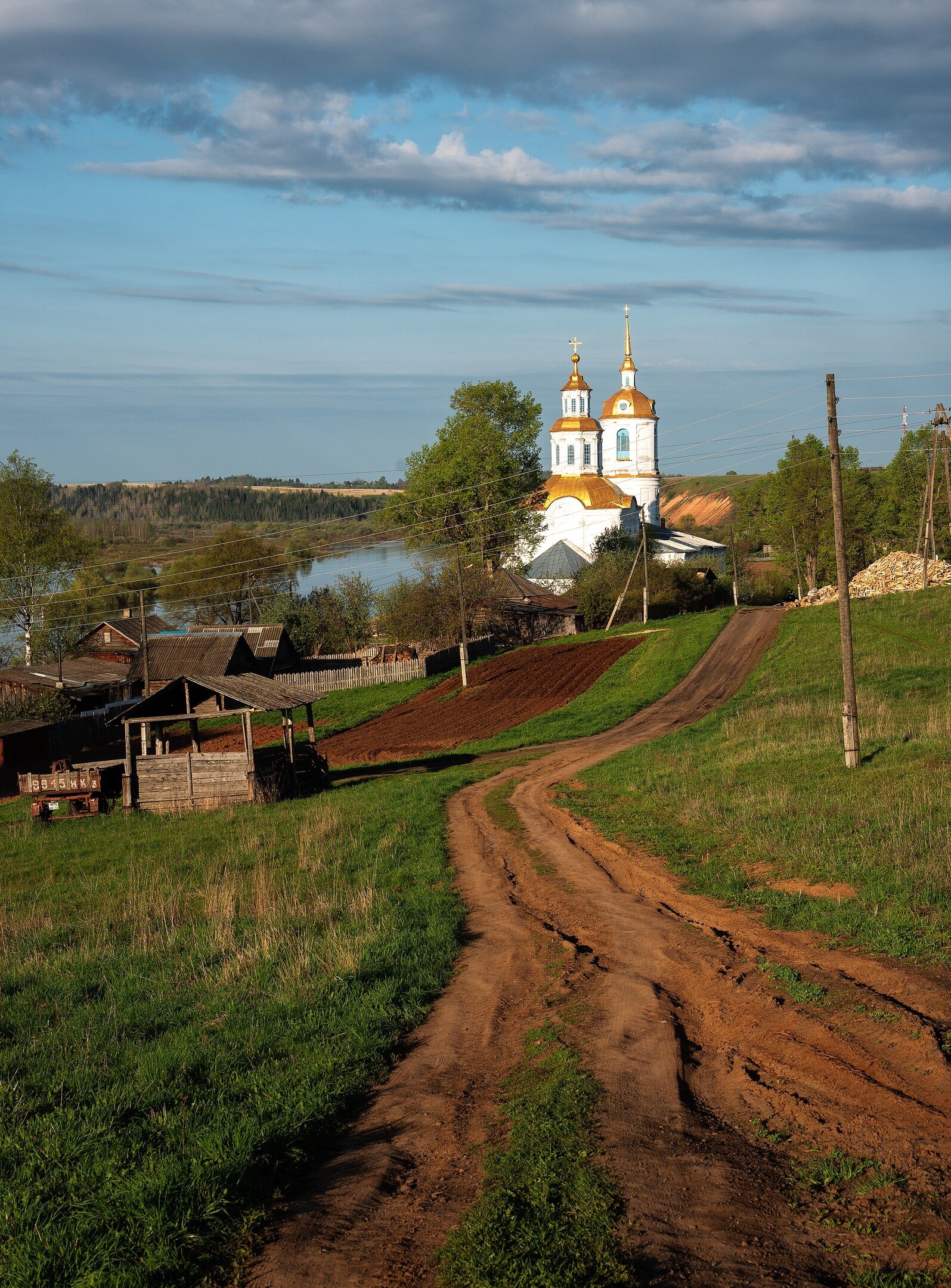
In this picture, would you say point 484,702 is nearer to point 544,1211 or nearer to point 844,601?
point 844,601

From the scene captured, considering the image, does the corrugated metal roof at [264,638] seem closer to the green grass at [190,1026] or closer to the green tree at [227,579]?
the green tree at [227,579]

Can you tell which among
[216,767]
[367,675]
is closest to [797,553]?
[367,675]

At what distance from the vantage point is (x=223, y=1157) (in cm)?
652

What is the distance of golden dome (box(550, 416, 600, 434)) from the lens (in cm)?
9269

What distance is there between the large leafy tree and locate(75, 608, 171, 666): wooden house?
18399 mm

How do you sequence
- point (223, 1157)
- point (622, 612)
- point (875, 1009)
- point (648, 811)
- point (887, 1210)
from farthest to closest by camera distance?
1. point (622, 612)
2. point (648, 811)
3. point (875, 1009)
4. point (223, 1157)
5. point (887, 1210)

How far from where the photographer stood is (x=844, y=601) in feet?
68.4

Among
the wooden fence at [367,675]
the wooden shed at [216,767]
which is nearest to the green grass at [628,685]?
the wooden shed at [216,767]

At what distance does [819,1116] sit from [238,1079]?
4261mm

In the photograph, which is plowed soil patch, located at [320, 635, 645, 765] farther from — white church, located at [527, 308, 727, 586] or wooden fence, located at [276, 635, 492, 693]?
white church, located at [527, 308, 727, 586]

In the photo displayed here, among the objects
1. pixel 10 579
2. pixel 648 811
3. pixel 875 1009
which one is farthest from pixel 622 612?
pixel 875 1009

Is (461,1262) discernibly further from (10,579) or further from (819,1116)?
(10,579)

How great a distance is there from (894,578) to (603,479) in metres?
38.1

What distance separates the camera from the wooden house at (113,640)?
A: 6278 cm
